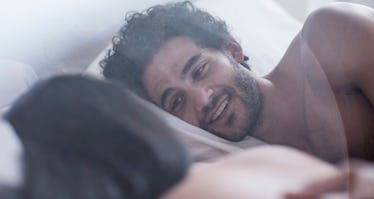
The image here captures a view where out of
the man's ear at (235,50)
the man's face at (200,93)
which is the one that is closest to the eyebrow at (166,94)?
the man's face at (200,93)

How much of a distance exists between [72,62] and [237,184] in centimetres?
21

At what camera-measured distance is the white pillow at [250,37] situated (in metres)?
0.46

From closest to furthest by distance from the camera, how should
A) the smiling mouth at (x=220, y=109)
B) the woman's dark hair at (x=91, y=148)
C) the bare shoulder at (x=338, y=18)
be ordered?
the woman's dark hair at (x=91, y=148)
the smiling mouth at (x=220, y=109)
the bare shoulder at (x=338, y=18)

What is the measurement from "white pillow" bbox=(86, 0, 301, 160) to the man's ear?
1 cm

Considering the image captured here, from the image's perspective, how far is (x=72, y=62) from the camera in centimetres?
50

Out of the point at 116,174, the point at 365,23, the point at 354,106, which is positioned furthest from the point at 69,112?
the point at 365,23

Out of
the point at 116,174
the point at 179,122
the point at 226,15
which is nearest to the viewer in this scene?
the point at 116,174

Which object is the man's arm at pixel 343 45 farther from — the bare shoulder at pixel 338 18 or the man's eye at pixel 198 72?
the man's eye at pixel 198 72

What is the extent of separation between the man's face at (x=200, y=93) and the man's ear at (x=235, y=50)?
61mm

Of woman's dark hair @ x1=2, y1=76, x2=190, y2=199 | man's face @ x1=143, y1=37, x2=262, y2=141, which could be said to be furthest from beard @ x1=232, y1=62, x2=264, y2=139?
woman's dark hair @ x1=2, y1=76, x2=190, y2=199

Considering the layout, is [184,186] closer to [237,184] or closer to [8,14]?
[237,184]

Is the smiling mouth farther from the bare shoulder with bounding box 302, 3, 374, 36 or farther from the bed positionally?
the bare shoulder with bounding box 302, 3, 374, 36

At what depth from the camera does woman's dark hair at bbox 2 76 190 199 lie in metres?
0.35

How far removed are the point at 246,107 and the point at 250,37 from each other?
19 cm
